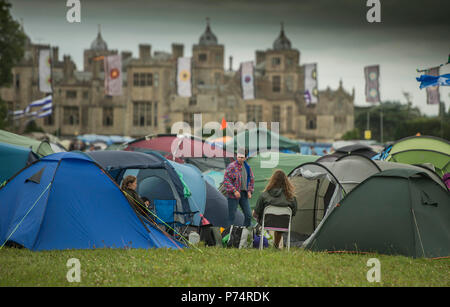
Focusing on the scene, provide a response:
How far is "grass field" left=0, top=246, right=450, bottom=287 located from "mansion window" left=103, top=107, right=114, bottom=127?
63049 millimetres

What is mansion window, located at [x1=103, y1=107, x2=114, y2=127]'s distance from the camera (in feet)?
232

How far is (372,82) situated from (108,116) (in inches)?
1433

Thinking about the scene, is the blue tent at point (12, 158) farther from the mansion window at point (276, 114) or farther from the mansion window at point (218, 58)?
the mansion window at point (218, 58)

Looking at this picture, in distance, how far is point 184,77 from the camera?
47.0m

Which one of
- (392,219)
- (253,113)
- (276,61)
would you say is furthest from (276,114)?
(392,219)

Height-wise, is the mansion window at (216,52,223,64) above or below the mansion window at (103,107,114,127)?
above

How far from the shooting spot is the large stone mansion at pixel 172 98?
66.9m

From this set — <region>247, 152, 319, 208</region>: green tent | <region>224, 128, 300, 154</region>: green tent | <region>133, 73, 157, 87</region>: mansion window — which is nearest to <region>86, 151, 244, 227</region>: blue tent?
<region>247, 152, 319, 208</region>: green tent

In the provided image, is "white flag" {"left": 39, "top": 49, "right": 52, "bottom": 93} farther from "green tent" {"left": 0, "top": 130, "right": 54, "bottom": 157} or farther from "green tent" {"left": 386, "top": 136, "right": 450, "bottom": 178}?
"green tent" {"left": 386, "top": 136, "right": 450, "bottom": 178}

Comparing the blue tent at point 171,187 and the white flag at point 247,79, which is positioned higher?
the white flag at point 247,79

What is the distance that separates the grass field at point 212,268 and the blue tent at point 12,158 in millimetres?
5455

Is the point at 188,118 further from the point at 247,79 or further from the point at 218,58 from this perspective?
the point at 247,79

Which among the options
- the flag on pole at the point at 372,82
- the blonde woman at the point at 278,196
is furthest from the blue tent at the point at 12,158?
the flag on pole at the point at 372,82
